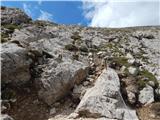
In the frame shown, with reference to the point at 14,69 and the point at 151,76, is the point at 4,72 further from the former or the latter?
the point at 151,76

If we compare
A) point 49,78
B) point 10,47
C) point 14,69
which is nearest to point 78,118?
point 49,78

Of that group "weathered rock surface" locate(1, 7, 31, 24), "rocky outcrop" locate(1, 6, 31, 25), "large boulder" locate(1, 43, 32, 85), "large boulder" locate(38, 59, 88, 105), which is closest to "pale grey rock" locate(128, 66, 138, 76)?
"large boulder" locate(38, 59, 88, 105)

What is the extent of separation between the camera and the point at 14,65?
2273 centimetres

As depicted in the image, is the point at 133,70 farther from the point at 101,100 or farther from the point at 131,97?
the point at 101,100

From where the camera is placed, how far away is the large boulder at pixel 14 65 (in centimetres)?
2218

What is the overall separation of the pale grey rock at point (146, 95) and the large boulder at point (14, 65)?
29.5ft

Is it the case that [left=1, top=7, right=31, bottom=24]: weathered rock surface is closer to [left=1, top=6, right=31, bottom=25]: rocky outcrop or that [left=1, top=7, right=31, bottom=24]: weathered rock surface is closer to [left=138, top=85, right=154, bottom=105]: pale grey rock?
[left=1, top=6, right=31, bottom=25]: rocky outcrop

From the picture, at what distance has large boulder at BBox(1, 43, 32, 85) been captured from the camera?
22.2m

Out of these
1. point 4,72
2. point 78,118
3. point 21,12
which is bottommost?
point 78,118

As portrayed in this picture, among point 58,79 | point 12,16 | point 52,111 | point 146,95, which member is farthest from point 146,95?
point 12,16

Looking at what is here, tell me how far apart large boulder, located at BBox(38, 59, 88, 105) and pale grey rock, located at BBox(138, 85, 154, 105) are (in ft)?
16.0

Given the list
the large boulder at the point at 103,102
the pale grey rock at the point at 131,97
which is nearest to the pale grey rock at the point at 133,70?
the pale grey rock at the point at 131,97

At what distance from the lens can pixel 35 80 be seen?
77.6 ft

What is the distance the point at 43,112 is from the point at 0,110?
12.4 feet
